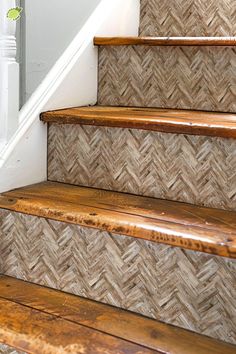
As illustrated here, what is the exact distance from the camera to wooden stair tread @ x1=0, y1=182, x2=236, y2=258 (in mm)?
976

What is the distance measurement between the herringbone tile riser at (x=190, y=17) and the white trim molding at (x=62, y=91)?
74 millimetres

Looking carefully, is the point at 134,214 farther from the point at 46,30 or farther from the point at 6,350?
Result: the point at 46,30

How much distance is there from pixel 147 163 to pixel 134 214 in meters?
0.20

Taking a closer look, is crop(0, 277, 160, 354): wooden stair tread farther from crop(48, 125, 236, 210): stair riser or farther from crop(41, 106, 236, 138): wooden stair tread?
crop(41, 106, 236, 138): wooden stair tread

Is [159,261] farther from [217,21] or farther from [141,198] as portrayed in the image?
[217,21]

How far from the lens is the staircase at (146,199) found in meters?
0.99

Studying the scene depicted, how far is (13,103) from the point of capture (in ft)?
4.25

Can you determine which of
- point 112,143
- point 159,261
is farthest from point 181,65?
point 159,261

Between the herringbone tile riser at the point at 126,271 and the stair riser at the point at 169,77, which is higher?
the stair riser at the point at 169,77

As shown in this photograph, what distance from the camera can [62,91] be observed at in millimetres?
1475

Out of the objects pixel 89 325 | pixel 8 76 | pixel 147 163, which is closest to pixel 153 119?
pixel 147 163

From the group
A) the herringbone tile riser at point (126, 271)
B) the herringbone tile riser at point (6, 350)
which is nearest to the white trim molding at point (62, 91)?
the herringbone tile riser at point (126, 271)

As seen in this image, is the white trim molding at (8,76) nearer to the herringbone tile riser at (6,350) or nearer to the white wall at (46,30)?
the white wall at (46,30)

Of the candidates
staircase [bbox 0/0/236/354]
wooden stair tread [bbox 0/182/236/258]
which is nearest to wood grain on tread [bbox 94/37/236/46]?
staircase [bbox 0/0/236/354]
